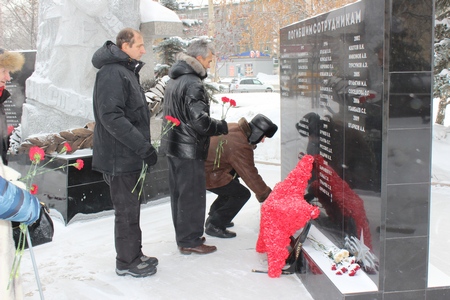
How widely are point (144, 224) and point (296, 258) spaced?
2214 millimetres

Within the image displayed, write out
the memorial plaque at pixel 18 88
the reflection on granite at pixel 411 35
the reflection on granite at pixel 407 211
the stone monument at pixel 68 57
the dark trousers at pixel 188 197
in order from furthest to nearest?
1. the memorial plaque at pixel 18 88
2. the stone monument at pixel 68 57
3. the dark trousers at pixel 188 197
4. the reflection on granite at pixel 407 211
5. the reflection on granite at pixel 411 35

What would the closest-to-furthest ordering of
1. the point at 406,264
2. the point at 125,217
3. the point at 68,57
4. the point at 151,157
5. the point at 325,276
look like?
the point at 406,264 < the point at 325,276 < the point at 151,157 < the point at 125,217 < the point at 68,57

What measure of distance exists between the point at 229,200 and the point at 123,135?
1.62 meters

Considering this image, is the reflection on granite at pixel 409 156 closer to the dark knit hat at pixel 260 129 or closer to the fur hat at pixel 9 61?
the dark knit hat at pixel 260 129

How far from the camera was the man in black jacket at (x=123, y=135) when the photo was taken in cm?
386

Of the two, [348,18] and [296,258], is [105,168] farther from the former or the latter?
[348,18]

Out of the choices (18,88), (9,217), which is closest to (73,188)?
(9,217)

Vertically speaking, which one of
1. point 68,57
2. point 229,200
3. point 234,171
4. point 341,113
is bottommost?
point 229,200

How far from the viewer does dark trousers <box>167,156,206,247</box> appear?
4.53 meters

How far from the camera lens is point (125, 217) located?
4113 mm

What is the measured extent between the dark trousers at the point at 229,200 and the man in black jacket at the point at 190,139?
495mm

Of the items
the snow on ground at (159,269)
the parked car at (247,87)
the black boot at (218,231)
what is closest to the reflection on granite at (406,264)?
the snow on ground at (159,269)

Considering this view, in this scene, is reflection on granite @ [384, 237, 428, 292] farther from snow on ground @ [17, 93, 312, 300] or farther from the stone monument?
the stone monument

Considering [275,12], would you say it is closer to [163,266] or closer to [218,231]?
[218,231]
